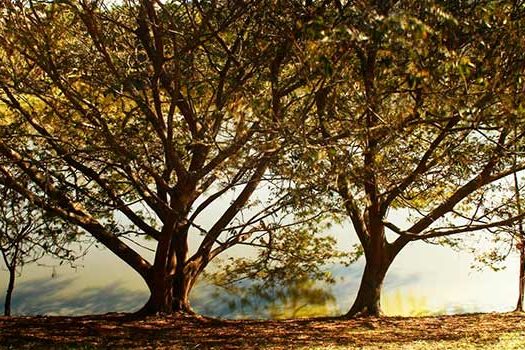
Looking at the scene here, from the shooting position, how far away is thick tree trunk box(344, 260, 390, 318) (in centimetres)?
827

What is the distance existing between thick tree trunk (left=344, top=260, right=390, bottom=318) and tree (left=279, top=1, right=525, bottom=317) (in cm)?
1

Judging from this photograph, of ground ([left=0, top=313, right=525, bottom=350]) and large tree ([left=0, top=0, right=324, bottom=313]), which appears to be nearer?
large tree ([left=0, top=0, right=324, bottom=313])

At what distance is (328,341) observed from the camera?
247 inches

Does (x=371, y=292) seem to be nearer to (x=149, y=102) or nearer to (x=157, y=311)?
(x=157, y=311)

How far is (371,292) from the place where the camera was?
8.33 m

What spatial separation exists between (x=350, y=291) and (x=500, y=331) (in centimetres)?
470

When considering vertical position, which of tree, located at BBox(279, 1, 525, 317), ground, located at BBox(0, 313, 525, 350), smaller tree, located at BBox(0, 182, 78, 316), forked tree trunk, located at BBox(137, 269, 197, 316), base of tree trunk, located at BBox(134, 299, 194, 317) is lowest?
ground, located at BBox(0, 313, 525, 350)

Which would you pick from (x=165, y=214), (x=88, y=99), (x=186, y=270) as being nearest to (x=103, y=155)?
(x=88, y=99)

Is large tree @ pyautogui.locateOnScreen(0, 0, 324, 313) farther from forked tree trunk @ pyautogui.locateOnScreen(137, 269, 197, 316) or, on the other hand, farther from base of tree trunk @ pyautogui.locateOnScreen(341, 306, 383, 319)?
base of tree trunk @ pyautogui.locateOnScreen(341, 306, 383, 319)

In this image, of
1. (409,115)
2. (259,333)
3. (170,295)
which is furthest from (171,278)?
(409,115)

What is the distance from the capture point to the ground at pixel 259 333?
5.99 metres

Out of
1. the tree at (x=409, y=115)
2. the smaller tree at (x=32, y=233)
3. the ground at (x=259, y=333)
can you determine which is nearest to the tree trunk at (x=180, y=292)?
the ground at (x=259, y=333)

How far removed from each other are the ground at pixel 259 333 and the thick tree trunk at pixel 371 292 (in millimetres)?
367

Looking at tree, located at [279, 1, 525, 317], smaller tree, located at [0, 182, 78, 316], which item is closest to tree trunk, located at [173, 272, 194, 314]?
smaller tree, located at [0, 182, 78, 316]
